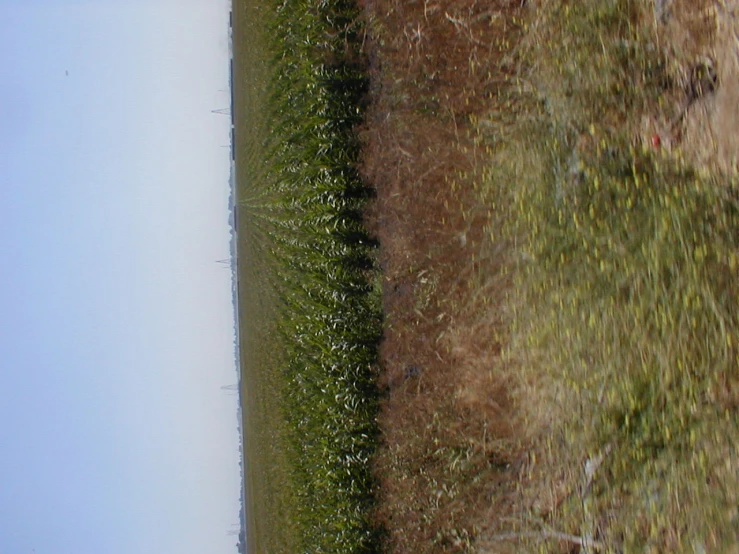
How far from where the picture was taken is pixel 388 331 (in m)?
5.37

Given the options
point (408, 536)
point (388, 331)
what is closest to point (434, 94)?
point (388, 331)

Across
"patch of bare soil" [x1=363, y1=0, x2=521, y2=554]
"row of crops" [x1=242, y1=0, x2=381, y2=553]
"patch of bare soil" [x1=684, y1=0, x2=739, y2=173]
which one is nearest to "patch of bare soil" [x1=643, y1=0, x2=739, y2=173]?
"patch of bare soil" [x1=684, y1=0, x2=739, y2=173]

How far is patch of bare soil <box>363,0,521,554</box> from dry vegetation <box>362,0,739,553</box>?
17 millimetres

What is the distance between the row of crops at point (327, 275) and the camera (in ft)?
18.4

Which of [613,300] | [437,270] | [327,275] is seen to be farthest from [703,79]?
[327,275]

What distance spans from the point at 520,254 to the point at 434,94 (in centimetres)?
141

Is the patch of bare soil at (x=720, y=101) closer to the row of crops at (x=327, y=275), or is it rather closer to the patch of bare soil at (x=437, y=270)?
the patch of bare soil at (x=437, y=270)

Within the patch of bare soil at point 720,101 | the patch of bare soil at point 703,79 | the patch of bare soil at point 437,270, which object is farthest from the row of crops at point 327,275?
the patch of bare soil at point 720,101

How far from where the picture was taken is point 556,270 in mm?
3799

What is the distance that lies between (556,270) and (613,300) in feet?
1.41

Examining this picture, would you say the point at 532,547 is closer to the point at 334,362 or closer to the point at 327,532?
the point at 334,362

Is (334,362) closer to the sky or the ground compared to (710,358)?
closer to the ground

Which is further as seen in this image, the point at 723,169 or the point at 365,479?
the point at 365,479

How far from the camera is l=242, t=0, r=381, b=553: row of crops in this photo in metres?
5.61
